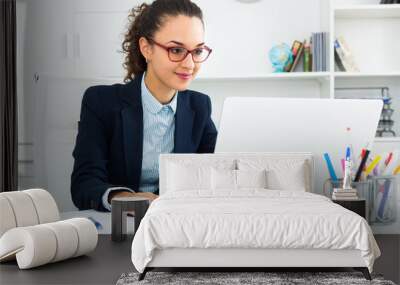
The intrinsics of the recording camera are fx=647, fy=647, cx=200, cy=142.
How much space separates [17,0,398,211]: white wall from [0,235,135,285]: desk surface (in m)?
0.99

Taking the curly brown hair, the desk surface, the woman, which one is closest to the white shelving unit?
the woman

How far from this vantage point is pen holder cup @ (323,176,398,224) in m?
3.86

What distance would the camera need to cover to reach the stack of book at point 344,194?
3756mm

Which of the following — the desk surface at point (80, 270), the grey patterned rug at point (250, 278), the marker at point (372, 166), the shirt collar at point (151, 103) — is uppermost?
the shirt collar at point (151, 103)

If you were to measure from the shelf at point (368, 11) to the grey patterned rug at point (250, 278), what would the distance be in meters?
1.93

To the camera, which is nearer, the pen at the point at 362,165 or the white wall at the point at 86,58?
the pen at the point at 362,165

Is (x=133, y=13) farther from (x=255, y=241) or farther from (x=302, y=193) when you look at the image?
(x=255, y=241)

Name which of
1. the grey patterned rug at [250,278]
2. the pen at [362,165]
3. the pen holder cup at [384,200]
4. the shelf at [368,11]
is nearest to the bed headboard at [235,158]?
the pen at [362,165]

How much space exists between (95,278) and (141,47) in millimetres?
1806

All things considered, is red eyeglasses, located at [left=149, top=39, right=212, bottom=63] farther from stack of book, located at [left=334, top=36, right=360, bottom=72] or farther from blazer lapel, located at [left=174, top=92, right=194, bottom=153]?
stack of book, located at [left=334, top=36, right=360, bottom=72]

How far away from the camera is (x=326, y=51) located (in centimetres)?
434

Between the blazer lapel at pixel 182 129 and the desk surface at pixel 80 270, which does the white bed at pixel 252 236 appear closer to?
the desk surface at pixel 80 270

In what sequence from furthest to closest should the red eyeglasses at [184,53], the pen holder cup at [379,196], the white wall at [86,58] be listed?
the white wall at [86,58], the red eyeglasses at [184,53], the pen holder cup at [379,196]

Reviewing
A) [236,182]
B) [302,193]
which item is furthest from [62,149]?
[302,193]
